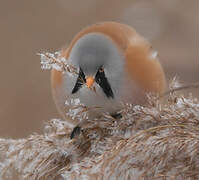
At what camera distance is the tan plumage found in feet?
2.44

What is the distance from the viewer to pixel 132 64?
30.0 inches

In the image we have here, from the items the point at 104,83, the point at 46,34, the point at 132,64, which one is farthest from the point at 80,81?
the point at 46,34

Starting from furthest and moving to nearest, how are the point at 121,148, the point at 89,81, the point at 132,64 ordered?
the point at 132,64 < the point at 89,81 < the point at 121,148

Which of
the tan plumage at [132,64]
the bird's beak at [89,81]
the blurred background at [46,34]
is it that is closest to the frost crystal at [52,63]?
the bird's beak at [89,81]

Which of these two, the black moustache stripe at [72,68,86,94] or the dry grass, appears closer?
the dry grass

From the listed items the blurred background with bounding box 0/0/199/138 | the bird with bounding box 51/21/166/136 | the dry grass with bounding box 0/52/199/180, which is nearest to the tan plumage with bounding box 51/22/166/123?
the bird with bounding box 51/21/166/136

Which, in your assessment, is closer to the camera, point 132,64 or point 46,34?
point 132,64

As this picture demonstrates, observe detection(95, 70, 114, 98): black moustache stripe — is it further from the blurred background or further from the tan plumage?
the blurred background

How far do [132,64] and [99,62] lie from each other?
0.14 meters

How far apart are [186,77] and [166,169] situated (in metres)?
0.57

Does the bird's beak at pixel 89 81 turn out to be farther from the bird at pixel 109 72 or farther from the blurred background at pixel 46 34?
the blurred background at pixel 46 34

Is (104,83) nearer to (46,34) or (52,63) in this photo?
(52,63)

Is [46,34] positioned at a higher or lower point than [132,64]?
higher

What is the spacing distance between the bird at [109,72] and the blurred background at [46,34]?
480 mm
